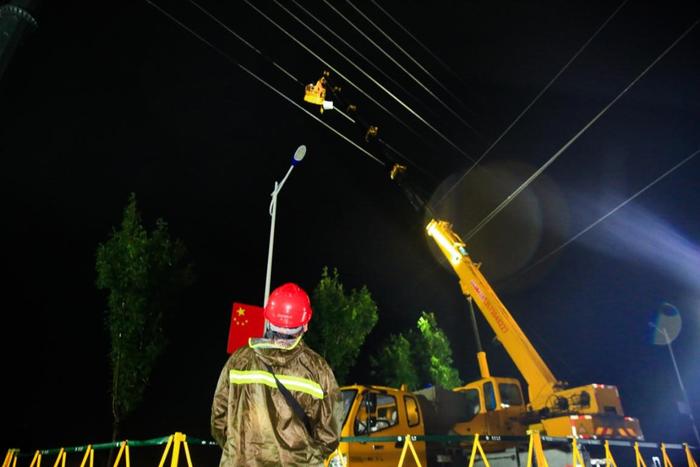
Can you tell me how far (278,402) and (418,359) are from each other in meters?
25.3

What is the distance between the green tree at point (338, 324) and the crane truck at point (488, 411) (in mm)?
8440

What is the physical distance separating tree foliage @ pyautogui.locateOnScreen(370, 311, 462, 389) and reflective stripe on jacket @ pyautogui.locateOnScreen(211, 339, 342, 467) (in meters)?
22.5

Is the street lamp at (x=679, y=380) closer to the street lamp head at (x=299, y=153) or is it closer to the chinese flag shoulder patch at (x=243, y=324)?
the street lamp head at (x=299, y=153)

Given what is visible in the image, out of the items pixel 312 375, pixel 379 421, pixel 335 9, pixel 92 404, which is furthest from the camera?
pixel 92 404

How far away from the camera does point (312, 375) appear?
113 inches

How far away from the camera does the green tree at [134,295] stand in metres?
12.9

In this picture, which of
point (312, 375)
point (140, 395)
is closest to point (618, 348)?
point (140, 395)

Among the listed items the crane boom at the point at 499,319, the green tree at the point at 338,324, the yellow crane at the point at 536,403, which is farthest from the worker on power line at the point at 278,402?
the green tree at the point at 338,324

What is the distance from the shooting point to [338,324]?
19766 millimetres

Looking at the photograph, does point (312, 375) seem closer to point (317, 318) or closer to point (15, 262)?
point (15, 262)

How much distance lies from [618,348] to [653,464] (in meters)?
24.9

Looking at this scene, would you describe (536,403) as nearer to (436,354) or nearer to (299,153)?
(299,153)

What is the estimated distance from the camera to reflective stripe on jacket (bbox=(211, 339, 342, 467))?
2631mm

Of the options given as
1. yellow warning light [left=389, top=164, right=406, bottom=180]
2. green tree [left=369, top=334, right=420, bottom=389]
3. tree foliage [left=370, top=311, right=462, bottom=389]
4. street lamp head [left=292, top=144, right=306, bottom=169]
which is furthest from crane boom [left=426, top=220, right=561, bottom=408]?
tree foliage [left=370, top=311, right=462, bottom=389]
